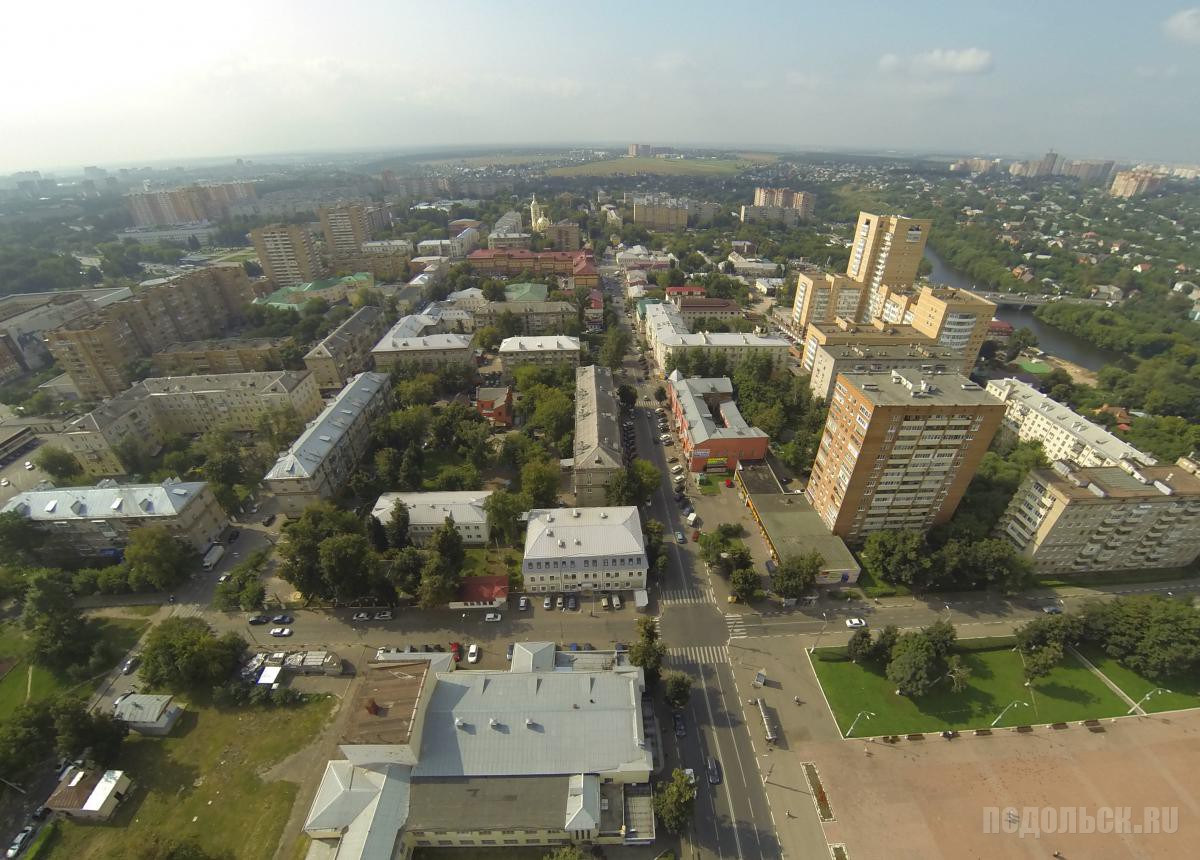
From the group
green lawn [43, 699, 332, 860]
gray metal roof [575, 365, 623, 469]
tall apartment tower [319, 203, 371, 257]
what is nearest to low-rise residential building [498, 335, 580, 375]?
gray metal roof [575, 365, 623, 469]

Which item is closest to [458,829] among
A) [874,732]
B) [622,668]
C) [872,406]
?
[622,668]

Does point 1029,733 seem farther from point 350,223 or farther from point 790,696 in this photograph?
point 350,223

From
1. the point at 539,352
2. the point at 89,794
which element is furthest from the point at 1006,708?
the point at 539,352

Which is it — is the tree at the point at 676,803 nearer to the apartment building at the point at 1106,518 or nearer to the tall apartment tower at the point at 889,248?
the apartment building at the point at 1106,518

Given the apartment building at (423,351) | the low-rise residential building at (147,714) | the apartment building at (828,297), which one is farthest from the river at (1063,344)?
the low-rise residential building at (147,714)

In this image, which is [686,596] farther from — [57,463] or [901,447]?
[57,463]
